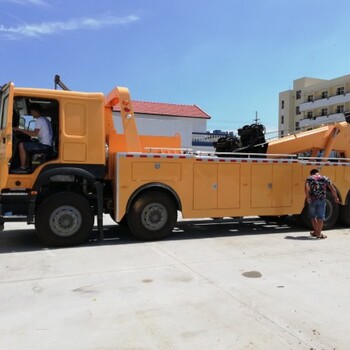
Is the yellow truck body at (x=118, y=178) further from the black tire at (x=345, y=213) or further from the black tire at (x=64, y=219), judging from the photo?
the black tire at (x=345, y=213)

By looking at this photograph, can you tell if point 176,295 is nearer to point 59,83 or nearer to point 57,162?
point 57,162

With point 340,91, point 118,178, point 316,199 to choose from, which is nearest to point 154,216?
point 118,178

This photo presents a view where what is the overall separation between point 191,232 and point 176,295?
481 cm

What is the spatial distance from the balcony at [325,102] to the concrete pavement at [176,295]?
213ft

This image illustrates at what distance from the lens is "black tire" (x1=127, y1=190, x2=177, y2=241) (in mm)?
8805

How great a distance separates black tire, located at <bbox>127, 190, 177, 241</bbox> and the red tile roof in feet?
109

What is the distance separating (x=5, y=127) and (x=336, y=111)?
229 feet

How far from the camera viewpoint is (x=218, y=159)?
9633mm

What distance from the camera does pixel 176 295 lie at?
17.8ft

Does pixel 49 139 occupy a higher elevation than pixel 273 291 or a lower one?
higher

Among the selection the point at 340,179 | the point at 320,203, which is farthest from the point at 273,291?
the point at 340,179

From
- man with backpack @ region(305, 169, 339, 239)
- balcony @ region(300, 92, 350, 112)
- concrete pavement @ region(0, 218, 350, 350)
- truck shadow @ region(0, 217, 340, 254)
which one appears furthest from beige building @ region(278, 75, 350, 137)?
concrete pavement @ region(0, 218, 350, 350)

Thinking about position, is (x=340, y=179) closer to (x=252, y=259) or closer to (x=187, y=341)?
(x=252, y=259)

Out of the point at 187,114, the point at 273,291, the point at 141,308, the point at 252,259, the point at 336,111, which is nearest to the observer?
the point at 141,308
